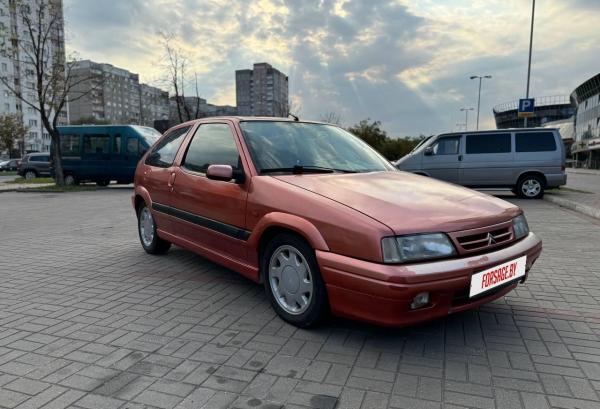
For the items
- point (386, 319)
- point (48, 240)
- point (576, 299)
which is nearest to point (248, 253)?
point (386, 319)

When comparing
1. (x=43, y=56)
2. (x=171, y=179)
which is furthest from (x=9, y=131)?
(x=171, y=179)

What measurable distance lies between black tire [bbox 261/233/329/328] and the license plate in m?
0.98

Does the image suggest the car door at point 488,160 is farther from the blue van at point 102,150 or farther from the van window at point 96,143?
the van window at point 96,143

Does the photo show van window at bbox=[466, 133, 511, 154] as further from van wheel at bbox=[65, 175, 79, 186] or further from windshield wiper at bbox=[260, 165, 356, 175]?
van wheel at bbox=[65, 175, 79, 186]

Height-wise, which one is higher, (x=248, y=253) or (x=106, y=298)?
(x=248, y=253)

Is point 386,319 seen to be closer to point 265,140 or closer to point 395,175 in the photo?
point 395,175

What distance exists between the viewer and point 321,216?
2943 millimetres

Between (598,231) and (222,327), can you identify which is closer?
(222,327)

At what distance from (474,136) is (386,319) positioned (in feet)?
36.9

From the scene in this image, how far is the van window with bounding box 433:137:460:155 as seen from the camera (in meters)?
12.7

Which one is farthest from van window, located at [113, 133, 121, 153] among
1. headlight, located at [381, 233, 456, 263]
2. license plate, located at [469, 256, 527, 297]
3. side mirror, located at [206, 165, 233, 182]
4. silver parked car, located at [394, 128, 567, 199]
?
license plate, located at [469, 256, 527, 297]

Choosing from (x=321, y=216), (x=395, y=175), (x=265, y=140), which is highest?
(x=265, y=140)

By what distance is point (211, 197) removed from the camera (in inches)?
158

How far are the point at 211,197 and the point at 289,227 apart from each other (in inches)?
46.2
